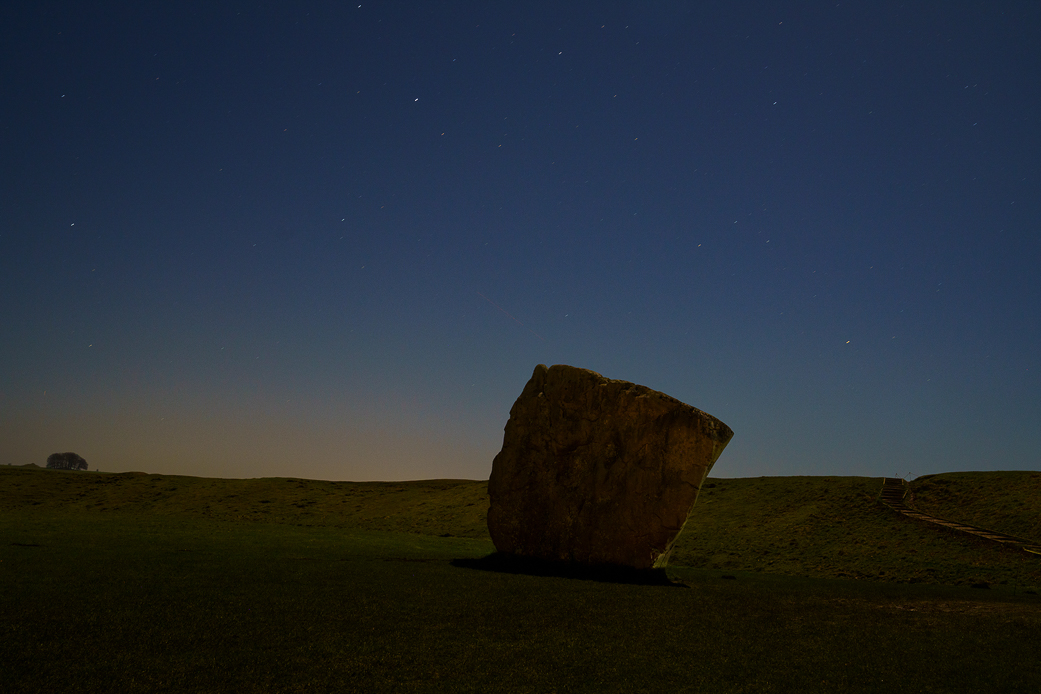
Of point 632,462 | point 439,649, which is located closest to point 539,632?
point 439,649

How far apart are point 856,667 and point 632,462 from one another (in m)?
11.9

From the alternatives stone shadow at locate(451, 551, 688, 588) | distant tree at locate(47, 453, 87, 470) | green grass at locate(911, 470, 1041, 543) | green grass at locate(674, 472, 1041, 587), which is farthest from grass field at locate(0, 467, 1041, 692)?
distant tree at locate(47, 453, 87, 470)

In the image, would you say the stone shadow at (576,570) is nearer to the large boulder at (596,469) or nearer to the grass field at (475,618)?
the large boulder at (596,469)

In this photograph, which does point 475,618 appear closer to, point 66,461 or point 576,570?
point 576,570

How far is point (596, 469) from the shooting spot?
915 inches

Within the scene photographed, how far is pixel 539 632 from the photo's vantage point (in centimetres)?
1266

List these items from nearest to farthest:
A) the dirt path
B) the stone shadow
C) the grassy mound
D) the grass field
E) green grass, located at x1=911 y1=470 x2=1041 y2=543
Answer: the grass field
the stone shadow
the grassy mound
the dirt path
green grass, located at x1=911 y1=470 x2=1041 y2=543

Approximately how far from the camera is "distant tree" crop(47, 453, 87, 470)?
15675cm

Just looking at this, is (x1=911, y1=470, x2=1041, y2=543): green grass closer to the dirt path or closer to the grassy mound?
the grassy mound

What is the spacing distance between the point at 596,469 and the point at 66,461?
7080 inches

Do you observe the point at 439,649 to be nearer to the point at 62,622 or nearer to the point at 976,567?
the point at 62,622

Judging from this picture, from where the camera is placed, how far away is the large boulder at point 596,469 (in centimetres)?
2181

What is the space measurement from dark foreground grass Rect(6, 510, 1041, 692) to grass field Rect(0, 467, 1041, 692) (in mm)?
58

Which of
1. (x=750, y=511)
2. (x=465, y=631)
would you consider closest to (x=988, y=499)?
(x=750, y=511)
